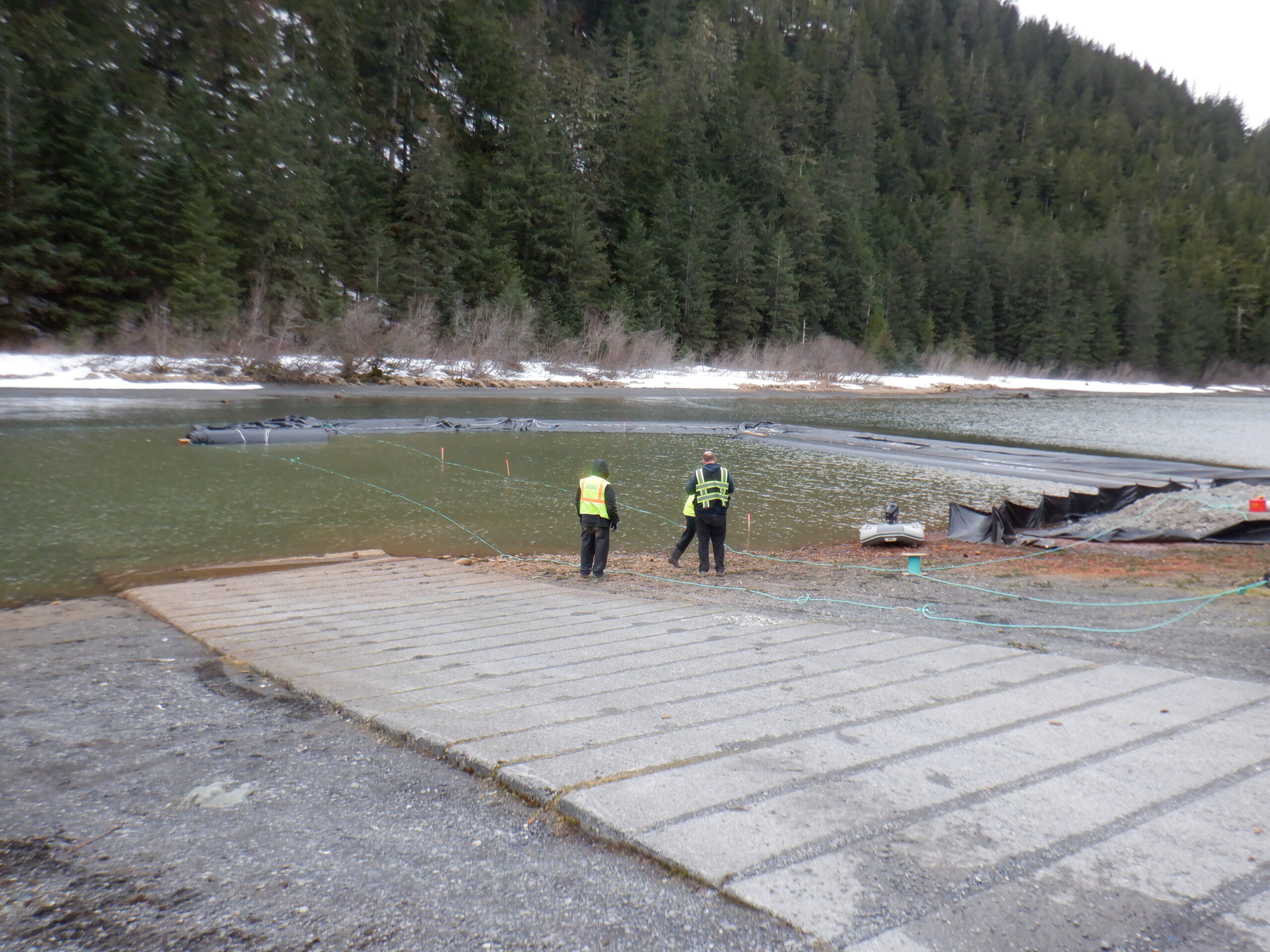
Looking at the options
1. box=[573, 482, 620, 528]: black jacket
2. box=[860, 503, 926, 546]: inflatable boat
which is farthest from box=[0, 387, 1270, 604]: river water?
box=[573, 482, 620, 528]: black jacket

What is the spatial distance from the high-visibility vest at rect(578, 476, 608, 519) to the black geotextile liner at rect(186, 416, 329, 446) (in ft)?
53.1

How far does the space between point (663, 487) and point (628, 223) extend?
62.7 m

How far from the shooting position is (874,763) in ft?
12.3

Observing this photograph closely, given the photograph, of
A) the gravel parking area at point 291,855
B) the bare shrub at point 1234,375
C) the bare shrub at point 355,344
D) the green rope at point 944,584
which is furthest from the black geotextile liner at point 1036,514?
the bare shrub at point 1234,375

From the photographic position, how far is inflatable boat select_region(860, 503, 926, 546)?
13.6 m

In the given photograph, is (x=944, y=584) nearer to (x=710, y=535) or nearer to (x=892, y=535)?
(x=710, y=535)

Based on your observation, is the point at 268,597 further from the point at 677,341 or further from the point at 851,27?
the point at 851,27

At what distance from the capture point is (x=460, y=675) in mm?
5449

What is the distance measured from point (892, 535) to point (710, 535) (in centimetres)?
404

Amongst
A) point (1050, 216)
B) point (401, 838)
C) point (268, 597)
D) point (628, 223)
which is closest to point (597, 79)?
point (628, 223)

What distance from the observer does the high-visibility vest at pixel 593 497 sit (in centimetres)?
1061

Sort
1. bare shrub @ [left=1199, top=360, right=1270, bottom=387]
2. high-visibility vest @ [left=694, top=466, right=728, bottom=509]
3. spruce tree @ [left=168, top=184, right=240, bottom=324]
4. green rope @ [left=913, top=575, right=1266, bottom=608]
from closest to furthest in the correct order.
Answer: green rope @ [left=913, top=575, right=1266, bottom=608] → high-visibility vest @ [left=694, top=466, right=728, bottom=509] → spruce tree @ [left=168, top=184, right=240, bottom=324] → bare shrub @ [left=1199, top=360, right=1270, bottom=387]

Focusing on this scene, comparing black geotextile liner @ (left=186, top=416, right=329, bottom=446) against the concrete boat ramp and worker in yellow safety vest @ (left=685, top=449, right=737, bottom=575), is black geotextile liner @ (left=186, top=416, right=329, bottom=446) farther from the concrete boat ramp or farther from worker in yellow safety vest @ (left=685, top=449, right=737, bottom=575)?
the concrete boat ramp

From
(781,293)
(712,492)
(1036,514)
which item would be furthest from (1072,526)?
(781,293)
